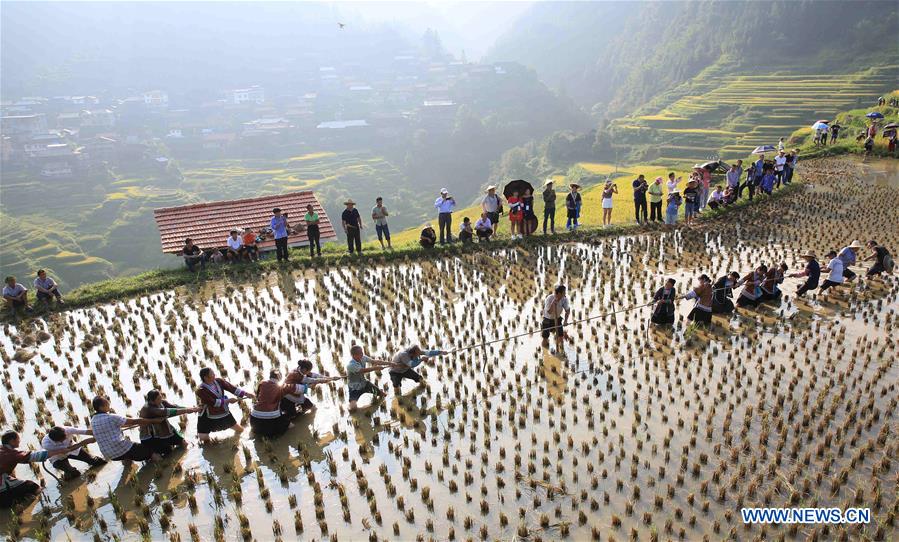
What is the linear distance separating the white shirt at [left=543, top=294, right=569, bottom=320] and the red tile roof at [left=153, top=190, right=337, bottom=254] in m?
7.72

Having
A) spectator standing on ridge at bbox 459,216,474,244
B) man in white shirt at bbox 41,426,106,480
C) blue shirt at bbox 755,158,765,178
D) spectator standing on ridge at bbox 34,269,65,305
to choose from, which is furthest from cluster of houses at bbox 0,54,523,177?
man in white shirt at bbox 41,426,106,480

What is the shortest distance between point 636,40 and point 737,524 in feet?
452

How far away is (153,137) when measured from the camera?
89.4 m

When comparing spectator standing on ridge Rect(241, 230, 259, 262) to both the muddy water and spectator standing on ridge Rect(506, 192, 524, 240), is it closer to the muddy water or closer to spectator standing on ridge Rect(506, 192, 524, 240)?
the muddy water

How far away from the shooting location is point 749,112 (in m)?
56.1

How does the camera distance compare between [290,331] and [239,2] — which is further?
[239,2]

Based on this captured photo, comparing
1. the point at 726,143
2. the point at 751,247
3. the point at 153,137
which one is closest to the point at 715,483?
the point at 751,247

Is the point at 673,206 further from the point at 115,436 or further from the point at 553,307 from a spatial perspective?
the point at 115,436

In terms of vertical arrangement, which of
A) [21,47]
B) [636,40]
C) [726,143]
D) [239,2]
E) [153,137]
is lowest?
[726,143]

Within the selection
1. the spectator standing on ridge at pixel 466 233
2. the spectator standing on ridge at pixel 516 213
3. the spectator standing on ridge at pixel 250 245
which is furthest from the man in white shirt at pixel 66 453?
the spectator standing on ridge at pixel 516 213

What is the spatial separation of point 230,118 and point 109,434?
331 ft

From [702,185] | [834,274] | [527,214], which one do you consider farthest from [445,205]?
[834,274]

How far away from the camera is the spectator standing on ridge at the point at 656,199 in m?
15.4

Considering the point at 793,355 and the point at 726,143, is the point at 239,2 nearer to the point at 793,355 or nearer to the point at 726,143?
the point at 726,143
